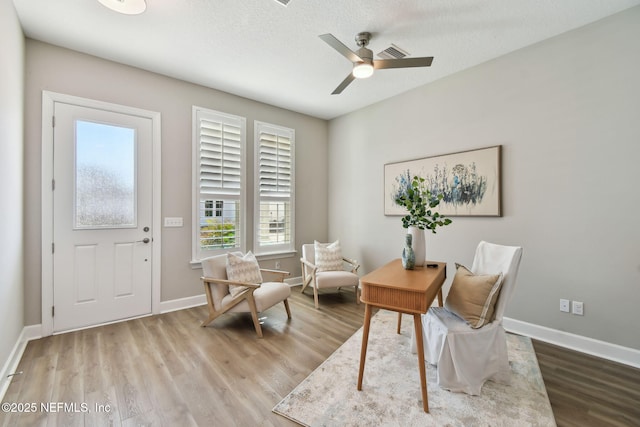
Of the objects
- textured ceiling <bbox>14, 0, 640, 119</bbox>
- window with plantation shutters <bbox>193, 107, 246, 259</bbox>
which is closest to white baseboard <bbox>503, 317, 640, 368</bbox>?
textured ceiling <bbox>14, 0, 640, 119</bbox>

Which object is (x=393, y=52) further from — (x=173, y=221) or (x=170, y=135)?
(x=173, y=221)

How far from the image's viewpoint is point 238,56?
301cm

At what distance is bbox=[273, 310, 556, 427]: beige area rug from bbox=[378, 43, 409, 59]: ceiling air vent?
3.02 m

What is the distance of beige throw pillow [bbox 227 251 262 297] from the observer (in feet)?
9.66

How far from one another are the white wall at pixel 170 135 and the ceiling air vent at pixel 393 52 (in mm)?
2139

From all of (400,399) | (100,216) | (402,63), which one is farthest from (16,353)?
(402,63)

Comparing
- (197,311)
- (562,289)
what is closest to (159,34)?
(197,311)

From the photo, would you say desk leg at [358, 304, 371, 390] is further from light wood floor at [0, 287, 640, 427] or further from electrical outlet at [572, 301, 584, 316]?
electrical outlet at [572, 301, 584, 316]

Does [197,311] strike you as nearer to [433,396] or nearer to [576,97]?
[433,396]

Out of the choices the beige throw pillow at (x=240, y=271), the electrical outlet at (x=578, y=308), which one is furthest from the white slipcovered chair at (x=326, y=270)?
the electrical outlet at (x=578, y=308)

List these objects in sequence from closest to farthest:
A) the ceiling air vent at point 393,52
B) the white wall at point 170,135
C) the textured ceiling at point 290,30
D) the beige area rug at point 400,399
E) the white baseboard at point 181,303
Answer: the beige area rug at point 400,399 → the textured ceiling at point 290,30 → the white wall at point 170,135 → the ceiling air vent at point 393,52 → the white baseboard at point 181,303

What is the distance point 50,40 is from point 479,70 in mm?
4636

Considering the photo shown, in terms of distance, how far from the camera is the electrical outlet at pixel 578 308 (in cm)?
251

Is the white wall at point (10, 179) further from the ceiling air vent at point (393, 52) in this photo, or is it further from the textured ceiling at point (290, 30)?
the ceiling air vent at point (393, 52)
